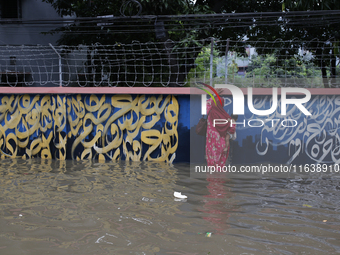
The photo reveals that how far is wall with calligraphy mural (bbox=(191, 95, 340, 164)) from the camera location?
6.17 metres

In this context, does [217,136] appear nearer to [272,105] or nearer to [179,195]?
[272,105]

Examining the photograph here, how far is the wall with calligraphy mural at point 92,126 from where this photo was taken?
6355 mm

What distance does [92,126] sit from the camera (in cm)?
657

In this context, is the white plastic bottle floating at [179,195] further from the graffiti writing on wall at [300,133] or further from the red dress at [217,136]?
the graffiti writing on wall at [300,133]

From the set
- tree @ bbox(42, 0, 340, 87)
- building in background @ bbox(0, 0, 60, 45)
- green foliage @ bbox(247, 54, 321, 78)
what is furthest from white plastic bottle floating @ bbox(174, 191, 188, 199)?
building in background @ bbox(0, 0, 60, 45)

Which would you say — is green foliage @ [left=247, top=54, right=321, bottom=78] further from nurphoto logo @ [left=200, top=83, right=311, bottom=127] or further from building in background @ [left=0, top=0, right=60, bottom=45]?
building in background @ [left=0, top=0, right=60, bottom=45]

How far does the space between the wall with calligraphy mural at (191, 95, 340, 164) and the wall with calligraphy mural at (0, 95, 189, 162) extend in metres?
0.65

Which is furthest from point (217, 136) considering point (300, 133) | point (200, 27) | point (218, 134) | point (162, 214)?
point (200, 27)

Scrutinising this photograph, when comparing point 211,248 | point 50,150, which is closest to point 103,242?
point 211,248

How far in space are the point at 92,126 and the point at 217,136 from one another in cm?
235

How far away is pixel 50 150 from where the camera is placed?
6785mm

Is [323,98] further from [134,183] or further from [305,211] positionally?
[134,183]

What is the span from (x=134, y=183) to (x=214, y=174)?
145 centimetres

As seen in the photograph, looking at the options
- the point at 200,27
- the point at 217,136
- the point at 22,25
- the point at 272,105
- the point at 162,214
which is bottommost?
the point at 162,214
